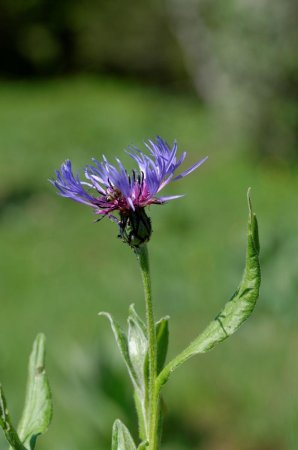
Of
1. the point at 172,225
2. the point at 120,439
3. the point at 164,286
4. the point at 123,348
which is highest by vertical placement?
the point at 172,225

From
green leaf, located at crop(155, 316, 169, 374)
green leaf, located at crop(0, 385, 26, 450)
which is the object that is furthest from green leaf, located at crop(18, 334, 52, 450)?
green leaf, located at crop(155, 316, 169, 374)

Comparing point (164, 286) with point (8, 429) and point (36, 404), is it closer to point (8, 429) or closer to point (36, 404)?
point (36, 404)

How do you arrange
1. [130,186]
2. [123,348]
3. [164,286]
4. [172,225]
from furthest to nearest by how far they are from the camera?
[172,225] < [164,286] < [123,348] < [130,186]

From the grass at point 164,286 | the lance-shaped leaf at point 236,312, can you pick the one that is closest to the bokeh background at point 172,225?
the grass at point 164,286

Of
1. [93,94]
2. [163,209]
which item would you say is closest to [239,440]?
[163,209]

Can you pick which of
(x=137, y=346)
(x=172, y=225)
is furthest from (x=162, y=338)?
(x=172, y=225)

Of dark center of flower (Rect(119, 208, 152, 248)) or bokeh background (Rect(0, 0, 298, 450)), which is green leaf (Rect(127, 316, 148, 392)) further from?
bokeh background (Rect(0, 0, 298, 450))

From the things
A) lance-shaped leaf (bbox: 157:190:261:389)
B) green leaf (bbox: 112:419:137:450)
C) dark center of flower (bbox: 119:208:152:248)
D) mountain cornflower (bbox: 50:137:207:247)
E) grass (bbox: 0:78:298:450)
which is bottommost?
green leaf (bbox: 112:419:137:450)
